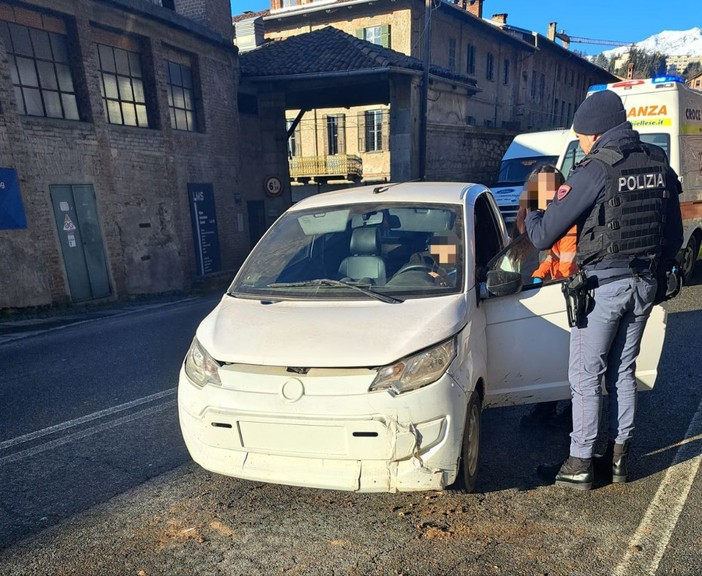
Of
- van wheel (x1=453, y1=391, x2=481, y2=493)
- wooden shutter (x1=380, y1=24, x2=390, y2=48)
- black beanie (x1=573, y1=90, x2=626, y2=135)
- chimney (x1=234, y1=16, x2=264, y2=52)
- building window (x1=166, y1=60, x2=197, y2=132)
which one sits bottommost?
van wheel (x1=453, y1=391, x2=481, y2=493)

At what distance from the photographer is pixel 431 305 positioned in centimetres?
271

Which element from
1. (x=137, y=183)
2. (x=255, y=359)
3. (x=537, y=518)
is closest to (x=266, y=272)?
(x=255, y=359)

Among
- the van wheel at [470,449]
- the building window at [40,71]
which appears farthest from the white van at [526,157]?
the van wheel at [470,449]

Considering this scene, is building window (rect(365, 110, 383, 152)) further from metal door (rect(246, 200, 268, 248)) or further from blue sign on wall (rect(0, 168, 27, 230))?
blue sign on wall (rect(0, 168, 27, 230))

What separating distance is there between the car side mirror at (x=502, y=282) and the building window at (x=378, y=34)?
87.0 ft

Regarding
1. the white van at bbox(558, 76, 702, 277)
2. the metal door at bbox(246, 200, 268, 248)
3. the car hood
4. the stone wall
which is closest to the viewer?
the car hood

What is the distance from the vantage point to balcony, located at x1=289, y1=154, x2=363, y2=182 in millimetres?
24859

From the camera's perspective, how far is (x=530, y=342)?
9.92ft

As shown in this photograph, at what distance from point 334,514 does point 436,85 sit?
20265mm

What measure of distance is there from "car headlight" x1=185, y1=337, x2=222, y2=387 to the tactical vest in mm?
2109

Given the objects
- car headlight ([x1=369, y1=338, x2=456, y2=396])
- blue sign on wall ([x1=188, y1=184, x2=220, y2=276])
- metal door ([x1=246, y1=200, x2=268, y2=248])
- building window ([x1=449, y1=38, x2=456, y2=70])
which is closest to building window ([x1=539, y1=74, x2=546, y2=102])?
building window ([x1=449, y1=38, x2=456, y2=70])

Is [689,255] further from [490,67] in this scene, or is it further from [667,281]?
[490,67]

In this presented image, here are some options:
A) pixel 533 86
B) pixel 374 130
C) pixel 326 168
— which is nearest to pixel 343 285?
pixel 326 168

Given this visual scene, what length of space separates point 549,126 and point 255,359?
45651 millimetres
